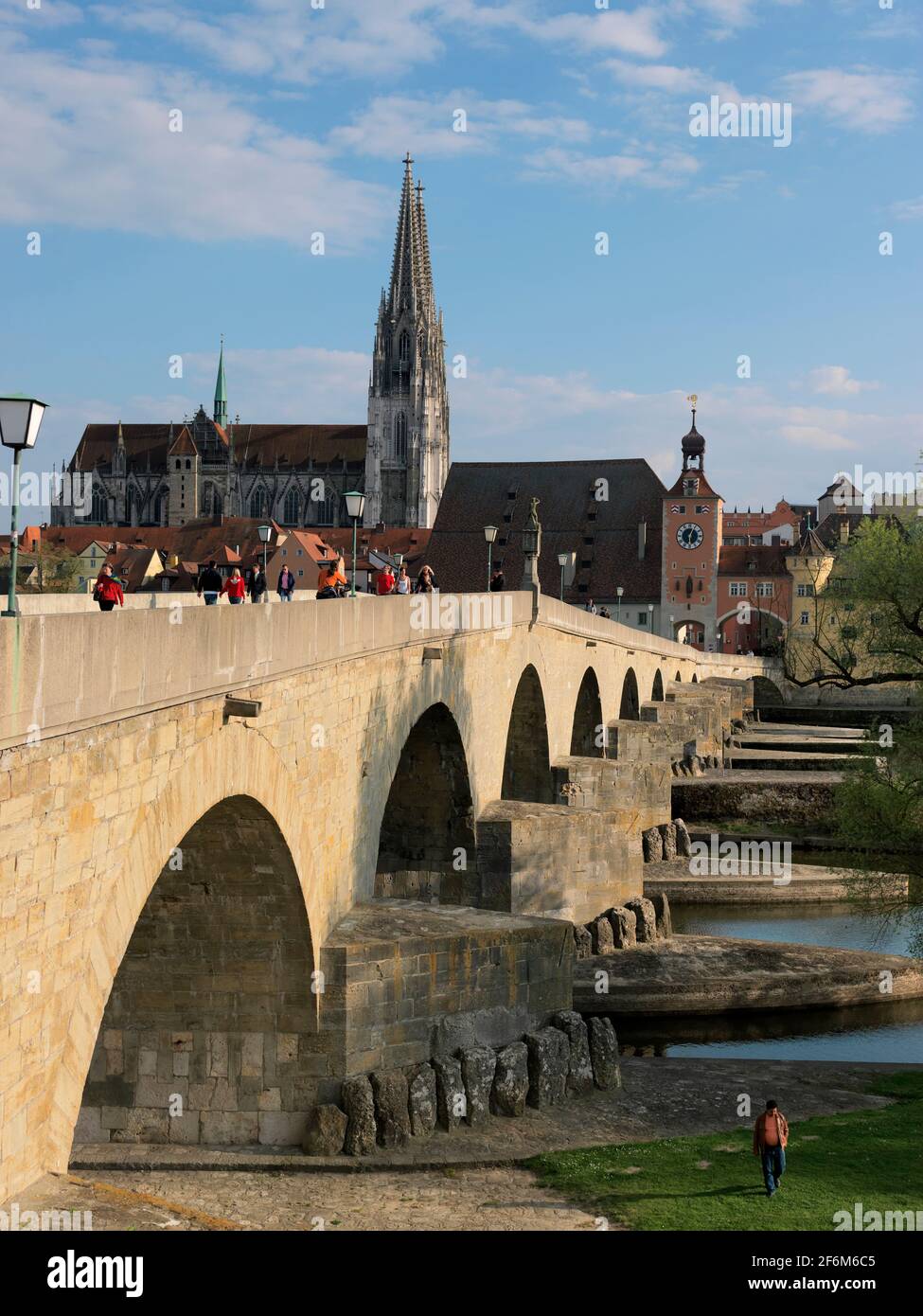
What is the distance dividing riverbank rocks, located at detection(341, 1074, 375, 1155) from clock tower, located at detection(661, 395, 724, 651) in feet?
284

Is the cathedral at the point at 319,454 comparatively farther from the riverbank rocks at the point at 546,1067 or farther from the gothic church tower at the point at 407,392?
the riverbank rocks at the point at 546,1067

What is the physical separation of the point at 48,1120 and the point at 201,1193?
538 centimetres

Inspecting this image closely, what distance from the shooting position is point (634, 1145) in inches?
638

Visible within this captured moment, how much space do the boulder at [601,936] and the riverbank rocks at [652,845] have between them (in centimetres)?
1069

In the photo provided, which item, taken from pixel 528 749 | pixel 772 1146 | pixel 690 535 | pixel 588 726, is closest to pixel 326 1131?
pixel 772 1146

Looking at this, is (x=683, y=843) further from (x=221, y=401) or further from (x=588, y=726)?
(x=221, y=401)

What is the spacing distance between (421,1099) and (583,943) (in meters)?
11.9

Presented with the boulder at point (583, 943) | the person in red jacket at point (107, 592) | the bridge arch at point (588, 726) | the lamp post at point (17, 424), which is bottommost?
the boulder at point (583, 943)

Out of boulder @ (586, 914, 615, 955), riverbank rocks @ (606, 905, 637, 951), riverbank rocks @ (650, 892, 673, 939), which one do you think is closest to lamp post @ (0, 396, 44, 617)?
boulder @ (586, 914, 615, 955)

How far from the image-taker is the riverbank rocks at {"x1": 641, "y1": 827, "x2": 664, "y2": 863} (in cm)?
3862

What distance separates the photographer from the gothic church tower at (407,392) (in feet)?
501

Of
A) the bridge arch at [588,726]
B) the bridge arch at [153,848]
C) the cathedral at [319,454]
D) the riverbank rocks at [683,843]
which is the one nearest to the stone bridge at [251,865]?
the bridge arch at [153,848]
